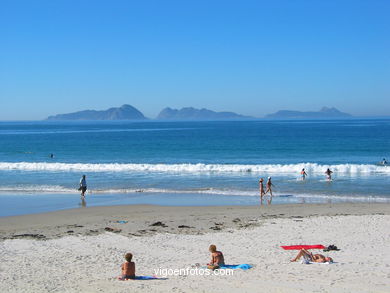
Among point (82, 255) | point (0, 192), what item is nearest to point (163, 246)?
point (82, 255)

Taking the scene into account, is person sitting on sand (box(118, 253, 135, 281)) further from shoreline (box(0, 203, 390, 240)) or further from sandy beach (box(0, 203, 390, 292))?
shoreline (box(0, 203, 390, 240))

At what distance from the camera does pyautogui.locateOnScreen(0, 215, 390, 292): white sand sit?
1036 cm

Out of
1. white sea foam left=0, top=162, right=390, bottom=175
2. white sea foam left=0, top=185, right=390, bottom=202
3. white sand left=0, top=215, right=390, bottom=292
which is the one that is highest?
white sea foam left=0, top=162, right=390, bottom=175

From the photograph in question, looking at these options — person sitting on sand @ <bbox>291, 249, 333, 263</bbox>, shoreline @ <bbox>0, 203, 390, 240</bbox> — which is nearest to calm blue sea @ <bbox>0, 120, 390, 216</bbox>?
shoreline @ <bbox>0, 203, 390, 240</bbox>

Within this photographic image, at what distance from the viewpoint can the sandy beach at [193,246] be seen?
34.6 ft

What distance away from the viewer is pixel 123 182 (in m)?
30.6

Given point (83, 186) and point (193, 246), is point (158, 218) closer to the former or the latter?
point (193, 246)

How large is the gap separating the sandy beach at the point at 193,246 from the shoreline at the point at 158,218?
4cm

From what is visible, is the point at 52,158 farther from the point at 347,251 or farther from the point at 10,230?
the point at 347,251

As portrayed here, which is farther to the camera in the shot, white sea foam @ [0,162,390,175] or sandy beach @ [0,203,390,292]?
white sea foam @ [0,162,390,175]

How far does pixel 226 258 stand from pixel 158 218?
21.1ft

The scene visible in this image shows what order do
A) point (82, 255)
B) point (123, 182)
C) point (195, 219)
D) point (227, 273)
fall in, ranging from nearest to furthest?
point (227, 273)
point (82, 255)
point (195, 219)
point (123, 182)

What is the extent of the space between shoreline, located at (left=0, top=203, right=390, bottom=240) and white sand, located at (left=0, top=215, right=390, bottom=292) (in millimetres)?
776

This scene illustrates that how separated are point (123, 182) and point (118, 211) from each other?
1022cm
